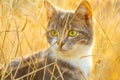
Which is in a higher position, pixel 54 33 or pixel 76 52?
pixel 54 33

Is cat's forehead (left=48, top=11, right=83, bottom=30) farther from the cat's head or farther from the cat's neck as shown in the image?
the cat's neck

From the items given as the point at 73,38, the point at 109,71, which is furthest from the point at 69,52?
the point at 109,71

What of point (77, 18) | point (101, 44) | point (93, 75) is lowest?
point (93, 75)

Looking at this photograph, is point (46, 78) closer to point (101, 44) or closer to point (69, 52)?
point (69, 52)

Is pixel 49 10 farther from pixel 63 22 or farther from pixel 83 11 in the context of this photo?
pixel 83 11

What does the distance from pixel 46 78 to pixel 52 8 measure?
464 mm

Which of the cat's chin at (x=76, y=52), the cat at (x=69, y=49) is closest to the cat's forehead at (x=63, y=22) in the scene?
the cat at (x=69, y=49)

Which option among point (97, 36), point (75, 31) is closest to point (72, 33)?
point (75, 31)

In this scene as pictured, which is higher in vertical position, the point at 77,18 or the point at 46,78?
the point at 77,18

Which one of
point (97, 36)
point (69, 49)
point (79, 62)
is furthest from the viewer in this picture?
point (97, 36)

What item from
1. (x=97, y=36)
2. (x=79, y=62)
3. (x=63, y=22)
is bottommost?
(x=79, y=62)

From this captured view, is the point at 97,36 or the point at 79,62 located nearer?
the point at 79,62

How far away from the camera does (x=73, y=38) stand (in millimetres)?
2469

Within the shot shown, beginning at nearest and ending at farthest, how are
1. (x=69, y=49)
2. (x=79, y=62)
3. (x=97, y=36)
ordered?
1. (x=69, y=49)
2. (x=79, y=62)
3. (x=97, y=36)
